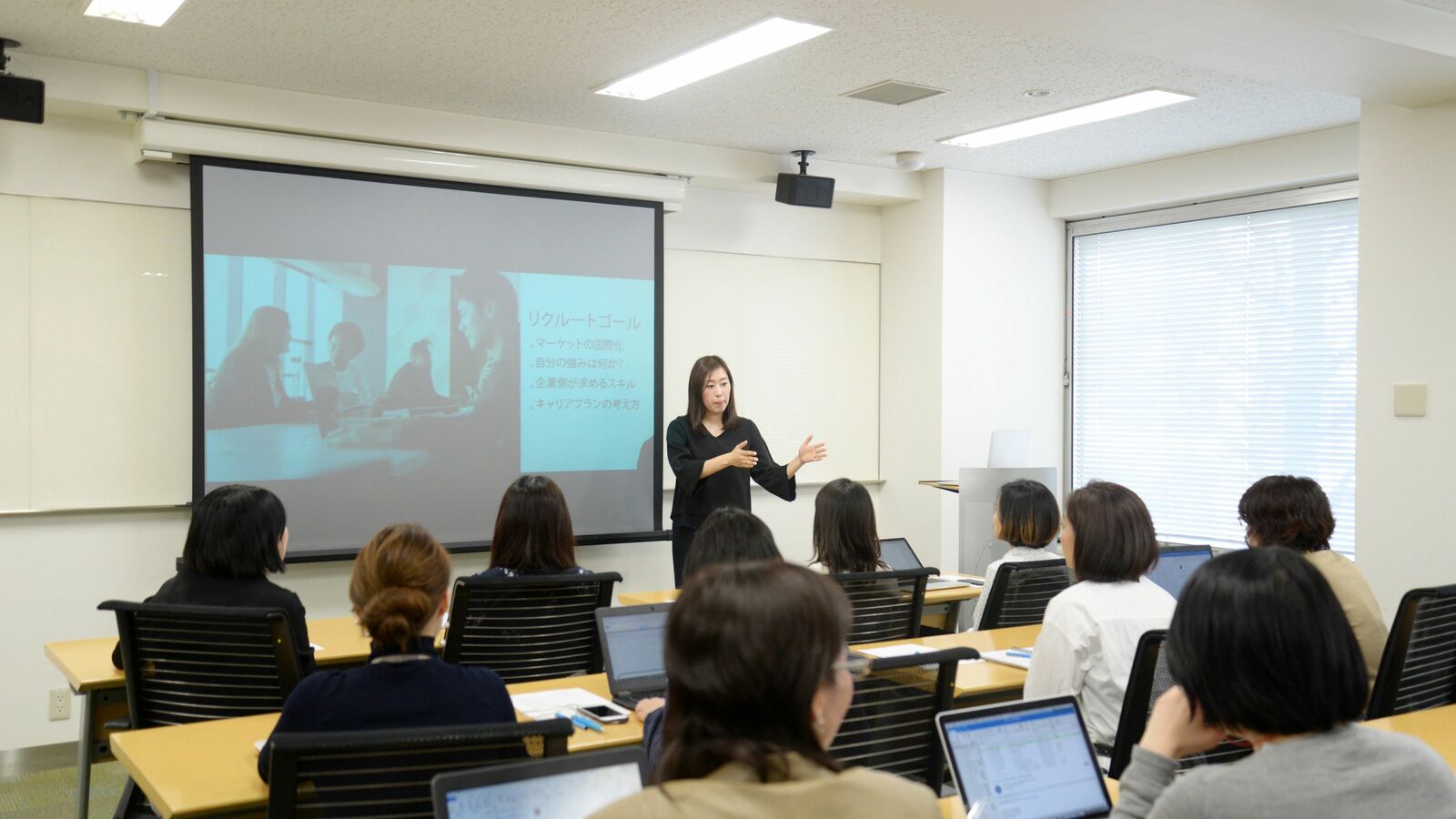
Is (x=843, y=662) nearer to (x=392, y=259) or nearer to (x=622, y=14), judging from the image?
(x=622, y=14)

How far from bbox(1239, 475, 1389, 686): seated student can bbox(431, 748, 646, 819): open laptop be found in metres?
2.23

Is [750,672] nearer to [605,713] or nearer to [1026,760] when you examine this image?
[1026,760]

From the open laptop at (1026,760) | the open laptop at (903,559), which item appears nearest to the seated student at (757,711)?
the open laptop at (1026,760)

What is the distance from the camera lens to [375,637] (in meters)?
2.17

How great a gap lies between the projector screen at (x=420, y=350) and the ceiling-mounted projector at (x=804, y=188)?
0.72 meters

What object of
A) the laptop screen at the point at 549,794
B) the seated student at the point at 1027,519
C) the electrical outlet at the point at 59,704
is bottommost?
the electrical outlet at the point at 59,704

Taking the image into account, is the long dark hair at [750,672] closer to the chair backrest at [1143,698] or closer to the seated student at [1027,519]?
the chair backrest at [1143,698]

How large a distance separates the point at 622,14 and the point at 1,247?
2.82m

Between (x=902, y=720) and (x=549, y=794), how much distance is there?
97 cm

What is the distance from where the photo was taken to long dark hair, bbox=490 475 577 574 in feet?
12.0

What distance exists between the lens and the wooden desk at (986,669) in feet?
10.4

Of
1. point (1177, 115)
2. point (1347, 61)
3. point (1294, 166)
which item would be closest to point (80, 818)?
point (1347, 61)

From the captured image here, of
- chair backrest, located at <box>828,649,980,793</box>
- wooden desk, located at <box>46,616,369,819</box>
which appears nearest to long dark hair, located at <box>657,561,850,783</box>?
chair backrest, located at <box>828,649,980,793</box>

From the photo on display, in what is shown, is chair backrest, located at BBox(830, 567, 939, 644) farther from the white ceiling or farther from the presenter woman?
the white ceiling
